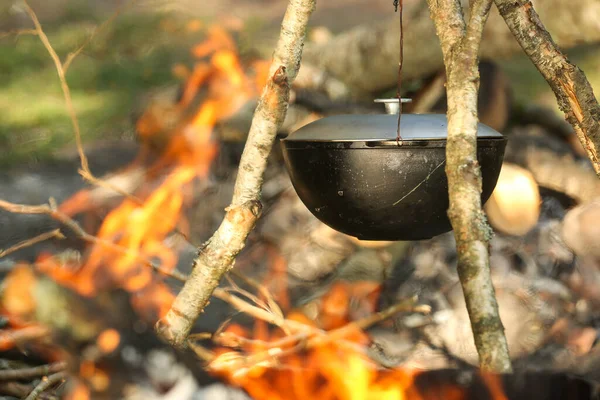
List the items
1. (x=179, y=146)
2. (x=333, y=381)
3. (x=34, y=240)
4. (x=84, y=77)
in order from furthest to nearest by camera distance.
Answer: (x=84, y=77) < (x=179, y=146) < (x=34, y=240) < (x=333, y=381)

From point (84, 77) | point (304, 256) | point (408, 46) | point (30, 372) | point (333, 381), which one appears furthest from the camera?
point (84, 77)

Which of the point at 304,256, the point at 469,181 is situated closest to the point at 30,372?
the point at 469,181

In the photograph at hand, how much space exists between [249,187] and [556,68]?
110 centimetres

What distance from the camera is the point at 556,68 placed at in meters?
2.24

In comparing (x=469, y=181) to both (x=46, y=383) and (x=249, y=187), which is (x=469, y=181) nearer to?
(x=249, y=187)

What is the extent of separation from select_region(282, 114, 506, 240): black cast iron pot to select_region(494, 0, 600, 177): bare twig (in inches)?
9.9

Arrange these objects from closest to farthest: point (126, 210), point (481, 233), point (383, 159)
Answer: point (481, 233)
point (383, 159)
point (126, 210)

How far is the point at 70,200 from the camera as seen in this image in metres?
4.30

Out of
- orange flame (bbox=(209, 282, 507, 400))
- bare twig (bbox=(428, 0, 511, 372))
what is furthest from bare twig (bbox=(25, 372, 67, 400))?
bare twig (bbox=(428, 0, 511, 372))

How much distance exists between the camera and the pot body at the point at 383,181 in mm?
2232

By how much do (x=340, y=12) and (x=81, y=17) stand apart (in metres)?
3.81

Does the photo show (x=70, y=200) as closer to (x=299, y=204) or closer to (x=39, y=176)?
(x=39, y=176)

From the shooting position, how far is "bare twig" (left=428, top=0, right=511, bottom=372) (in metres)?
1.96

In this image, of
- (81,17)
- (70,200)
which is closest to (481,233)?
(70,200)
